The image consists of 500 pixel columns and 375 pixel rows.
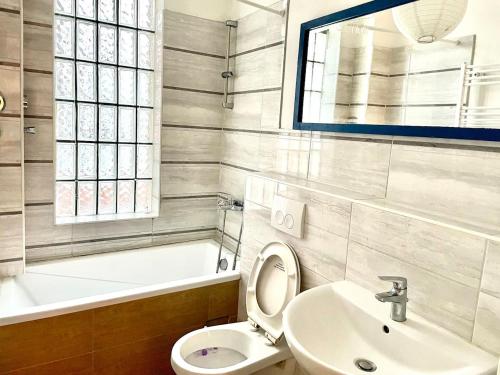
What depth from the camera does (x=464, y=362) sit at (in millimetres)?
1074

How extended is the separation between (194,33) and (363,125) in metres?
1.75

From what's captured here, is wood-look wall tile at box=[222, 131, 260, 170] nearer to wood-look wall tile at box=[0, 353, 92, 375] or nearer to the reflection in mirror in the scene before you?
the reflection in mirror

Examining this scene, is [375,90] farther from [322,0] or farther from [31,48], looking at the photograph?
[31,48]

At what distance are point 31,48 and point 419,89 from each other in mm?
2234

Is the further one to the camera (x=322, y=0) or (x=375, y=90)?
Result: (x=322, y=0)

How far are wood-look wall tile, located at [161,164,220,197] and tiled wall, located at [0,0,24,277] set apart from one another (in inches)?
38.4

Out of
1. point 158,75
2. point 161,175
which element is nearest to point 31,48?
point 158,75

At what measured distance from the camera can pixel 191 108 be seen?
290 cm

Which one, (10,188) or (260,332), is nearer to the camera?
(260,332)

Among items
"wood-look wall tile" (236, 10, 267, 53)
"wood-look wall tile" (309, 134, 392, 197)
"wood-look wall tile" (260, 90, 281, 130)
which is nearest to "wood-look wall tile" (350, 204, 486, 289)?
"wood-look wall tile" (309, 134, 392, 197)

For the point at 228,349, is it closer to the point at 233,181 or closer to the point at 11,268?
the point at 233,181

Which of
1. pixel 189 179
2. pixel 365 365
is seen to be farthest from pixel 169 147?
pixel 365 365

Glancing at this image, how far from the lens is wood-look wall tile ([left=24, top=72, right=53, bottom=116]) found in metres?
2.30

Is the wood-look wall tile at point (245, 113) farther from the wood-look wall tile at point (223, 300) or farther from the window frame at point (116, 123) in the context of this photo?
the wood-look wall tile at point (223, 300)
